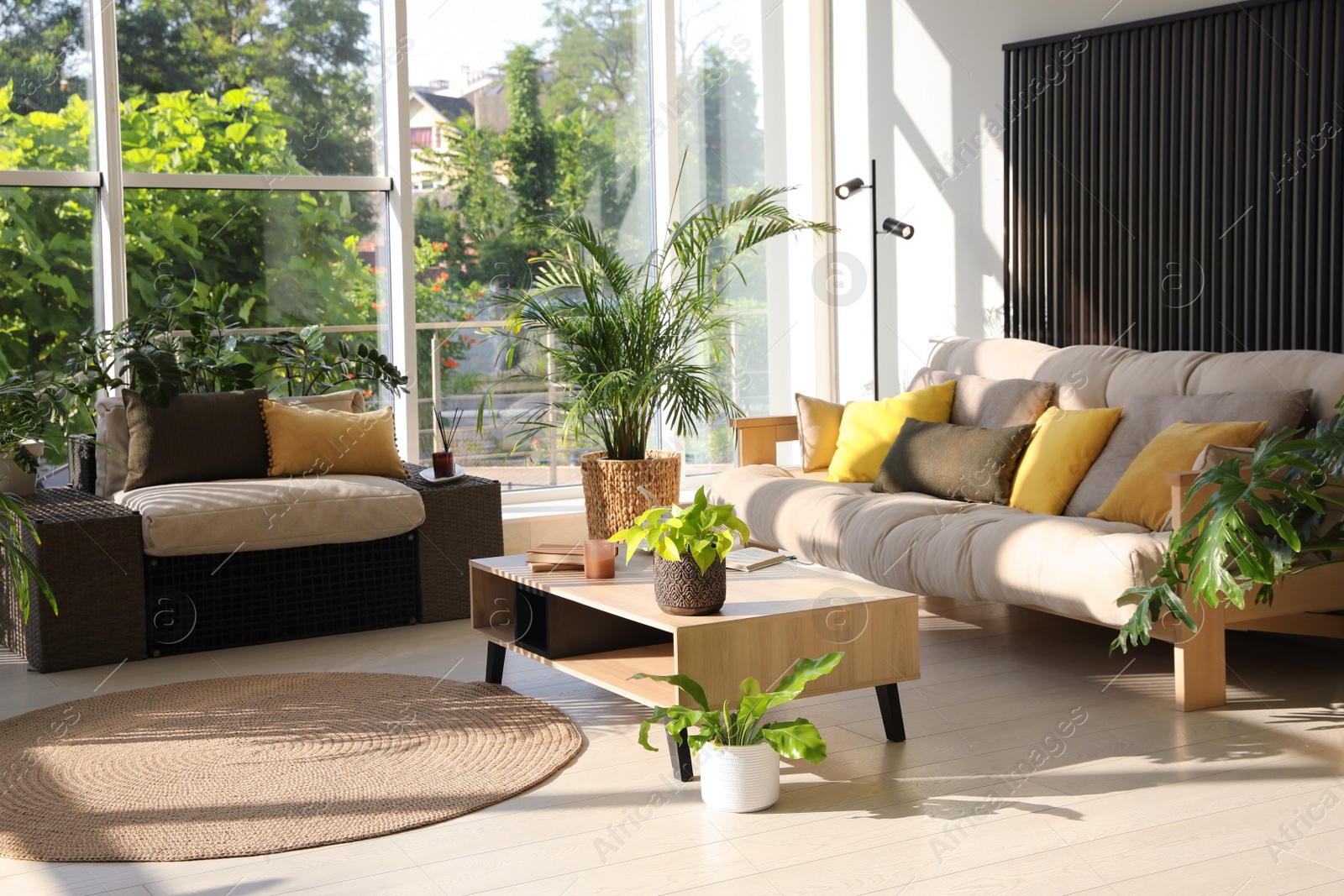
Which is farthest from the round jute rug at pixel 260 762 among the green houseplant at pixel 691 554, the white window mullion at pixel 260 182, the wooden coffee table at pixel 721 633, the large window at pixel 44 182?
the white window mullion at pixel 260 182

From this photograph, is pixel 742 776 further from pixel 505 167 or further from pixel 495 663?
pixel 505 167

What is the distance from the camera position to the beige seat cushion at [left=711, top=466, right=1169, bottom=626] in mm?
3535

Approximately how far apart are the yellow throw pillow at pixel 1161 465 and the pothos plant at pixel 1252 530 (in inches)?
10.9

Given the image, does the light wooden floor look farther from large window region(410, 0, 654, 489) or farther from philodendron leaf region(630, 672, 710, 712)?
large window region(410, 0, 654, 489)

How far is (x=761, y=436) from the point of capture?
5.42 m

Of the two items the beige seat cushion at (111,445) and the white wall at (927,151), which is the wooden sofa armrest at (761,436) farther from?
the beige seat cushion at (111,445)

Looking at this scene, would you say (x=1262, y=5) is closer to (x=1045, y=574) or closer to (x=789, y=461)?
(x=1045, y=574)

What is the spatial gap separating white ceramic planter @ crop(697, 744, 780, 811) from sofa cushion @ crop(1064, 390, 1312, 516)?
5.55 feet

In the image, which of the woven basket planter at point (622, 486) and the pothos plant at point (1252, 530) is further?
the woven basket planter at point (622, 486)

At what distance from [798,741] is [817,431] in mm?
2543

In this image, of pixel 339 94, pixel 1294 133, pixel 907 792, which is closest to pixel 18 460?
pixel 339 94

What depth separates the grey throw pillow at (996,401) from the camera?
4723 mm

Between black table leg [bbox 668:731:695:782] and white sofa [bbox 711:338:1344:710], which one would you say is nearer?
Result: black table leg [bbox 668:731:695:782]

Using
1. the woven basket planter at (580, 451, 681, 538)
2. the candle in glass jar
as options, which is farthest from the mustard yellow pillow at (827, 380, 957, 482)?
the candle in glass jar
